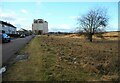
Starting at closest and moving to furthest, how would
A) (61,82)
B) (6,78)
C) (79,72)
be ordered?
Result: (61,82), (6,78), (79,72)

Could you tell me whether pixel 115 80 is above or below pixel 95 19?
below

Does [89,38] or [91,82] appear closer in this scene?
[91,82]

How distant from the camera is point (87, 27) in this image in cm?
5412

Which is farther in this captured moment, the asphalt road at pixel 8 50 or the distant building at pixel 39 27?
the distant building at pixel 39 27

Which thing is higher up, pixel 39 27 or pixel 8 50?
pixel 39 27

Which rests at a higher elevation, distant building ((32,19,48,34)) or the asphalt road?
distant building ((32,19,48,34))

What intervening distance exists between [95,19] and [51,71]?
1797 inches

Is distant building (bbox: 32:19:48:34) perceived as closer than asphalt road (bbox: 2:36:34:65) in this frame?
No

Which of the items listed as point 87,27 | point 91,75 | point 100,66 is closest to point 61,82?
point 91,75

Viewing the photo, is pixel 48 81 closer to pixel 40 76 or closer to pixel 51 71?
pixel 40 76

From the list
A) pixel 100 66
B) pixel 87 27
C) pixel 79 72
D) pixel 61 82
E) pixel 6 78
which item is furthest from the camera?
pixel 87 27

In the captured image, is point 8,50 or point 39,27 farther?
point 39,27

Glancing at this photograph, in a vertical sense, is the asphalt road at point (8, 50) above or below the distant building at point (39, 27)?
below

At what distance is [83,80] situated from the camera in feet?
28.0
